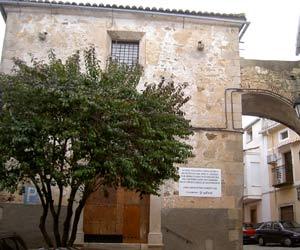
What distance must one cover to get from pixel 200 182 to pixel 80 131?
16.6 feet

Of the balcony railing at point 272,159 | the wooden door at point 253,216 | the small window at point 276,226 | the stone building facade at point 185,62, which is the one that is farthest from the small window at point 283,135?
the stone building facade at point 185,62

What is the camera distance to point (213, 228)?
37.4 ft

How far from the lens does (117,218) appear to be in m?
11.5

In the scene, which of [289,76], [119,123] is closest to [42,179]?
[119,123]

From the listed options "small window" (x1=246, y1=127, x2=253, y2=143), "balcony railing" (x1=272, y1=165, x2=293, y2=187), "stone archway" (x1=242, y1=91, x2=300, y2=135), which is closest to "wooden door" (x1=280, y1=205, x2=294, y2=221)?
"balcony railing" (x1=272, y1=165, x2=293, y2=187)

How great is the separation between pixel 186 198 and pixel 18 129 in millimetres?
5521

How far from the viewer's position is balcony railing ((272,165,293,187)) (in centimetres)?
2559

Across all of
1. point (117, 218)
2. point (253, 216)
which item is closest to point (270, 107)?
point (117, 218)

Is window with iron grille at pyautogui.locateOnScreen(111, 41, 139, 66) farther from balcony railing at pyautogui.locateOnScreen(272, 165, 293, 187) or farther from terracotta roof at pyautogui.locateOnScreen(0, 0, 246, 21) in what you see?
balcony railing at pyautogui.locateOnScreen(272, 165, 293, 187)

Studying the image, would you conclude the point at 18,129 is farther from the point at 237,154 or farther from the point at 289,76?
the point at 289,76

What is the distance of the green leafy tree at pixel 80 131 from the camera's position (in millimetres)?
7427

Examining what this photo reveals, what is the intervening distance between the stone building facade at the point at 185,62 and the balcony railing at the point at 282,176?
14572mm

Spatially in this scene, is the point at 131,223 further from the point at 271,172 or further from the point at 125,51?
the point at 271,172

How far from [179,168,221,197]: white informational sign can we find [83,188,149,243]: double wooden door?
1041mm
